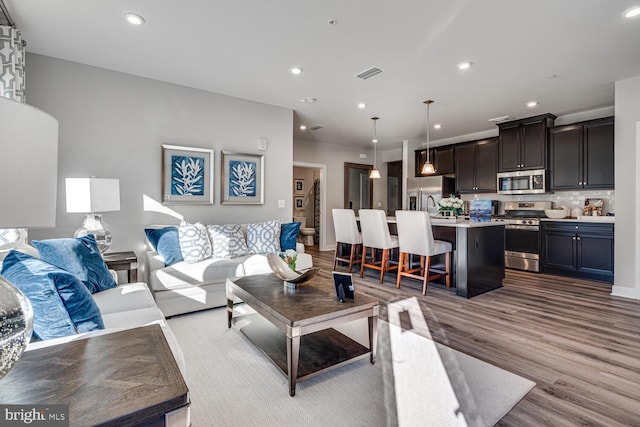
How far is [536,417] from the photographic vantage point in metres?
1.59

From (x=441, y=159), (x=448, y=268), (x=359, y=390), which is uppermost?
(x=441, y=159)

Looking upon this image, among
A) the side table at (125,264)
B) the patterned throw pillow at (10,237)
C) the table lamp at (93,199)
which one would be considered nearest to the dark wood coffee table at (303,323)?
the side table at (125,264)

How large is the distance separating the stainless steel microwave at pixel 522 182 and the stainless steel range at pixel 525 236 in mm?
381

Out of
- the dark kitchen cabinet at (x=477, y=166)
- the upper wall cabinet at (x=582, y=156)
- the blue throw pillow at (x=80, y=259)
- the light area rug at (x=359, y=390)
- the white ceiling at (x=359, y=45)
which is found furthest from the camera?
the dark kitchen cabinet at (x=477, y=166)

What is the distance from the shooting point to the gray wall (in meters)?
3.25

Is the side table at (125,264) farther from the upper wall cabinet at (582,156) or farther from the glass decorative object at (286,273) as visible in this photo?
the upper wall cabinet at (582,156)

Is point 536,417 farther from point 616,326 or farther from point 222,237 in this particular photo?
point 222,237

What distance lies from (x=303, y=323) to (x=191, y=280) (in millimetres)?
1773

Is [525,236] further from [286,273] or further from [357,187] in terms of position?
[286,273]

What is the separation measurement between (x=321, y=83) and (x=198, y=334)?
10.3 feet

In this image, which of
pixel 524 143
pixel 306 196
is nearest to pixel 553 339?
pixel 524 143

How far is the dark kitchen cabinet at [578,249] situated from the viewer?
172 inches

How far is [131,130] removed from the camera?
11.9 ft

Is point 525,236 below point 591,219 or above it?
below
